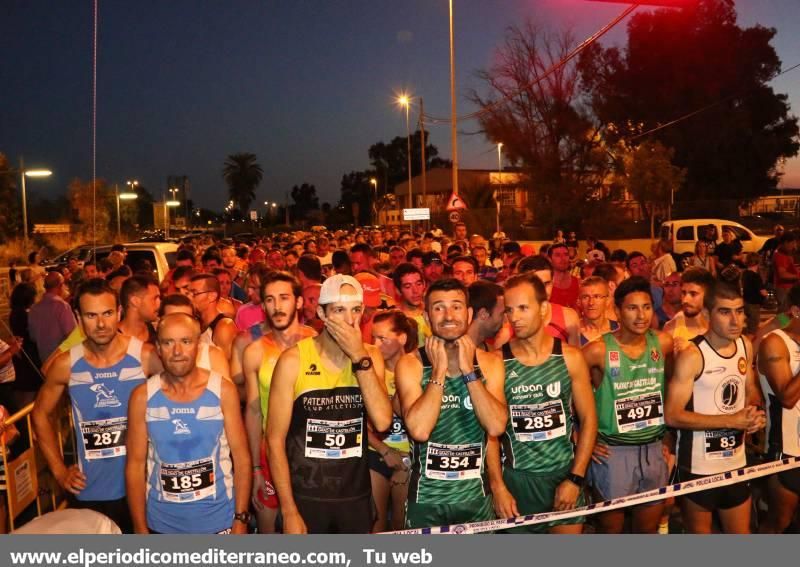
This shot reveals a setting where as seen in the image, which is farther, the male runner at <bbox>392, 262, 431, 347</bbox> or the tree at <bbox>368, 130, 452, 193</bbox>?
the tree at <bbox>368, 130, 452, 193</bbox>

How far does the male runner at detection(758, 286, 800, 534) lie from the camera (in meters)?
4.63

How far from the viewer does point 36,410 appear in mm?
4504

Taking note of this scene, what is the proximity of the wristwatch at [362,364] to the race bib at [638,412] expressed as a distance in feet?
5.93

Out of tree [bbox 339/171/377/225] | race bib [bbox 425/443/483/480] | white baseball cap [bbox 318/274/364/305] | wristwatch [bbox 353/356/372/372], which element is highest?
tree [bbox 339/171/377/225]

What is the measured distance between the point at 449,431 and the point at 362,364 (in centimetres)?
62

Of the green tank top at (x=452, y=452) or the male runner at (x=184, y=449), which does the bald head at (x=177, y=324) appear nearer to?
the male runner at (x=184, y=449)

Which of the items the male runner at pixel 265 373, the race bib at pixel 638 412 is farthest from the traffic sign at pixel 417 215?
the race bib at pixel 638 412

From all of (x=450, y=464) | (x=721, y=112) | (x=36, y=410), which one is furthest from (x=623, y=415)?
(x=721, y=112)

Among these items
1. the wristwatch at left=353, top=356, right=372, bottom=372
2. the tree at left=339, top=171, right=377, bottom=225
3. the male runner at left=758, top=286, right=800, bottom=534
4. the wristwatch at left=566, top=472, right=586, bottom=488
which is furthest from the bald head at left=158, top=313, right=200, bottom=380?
the tree at left=339, top=171, right=377, bottom=225

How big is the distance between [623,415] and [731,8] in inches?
1884

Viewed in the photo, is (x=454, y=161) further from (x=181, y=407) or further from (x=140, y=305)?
(x=181, y=407)

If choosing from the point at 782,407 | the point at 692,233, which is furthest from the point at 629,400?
the point at 692,233

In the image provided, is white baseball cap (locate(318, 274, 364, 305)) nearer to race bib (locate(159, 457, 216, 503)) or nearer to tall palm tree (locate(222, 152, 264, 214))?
race bib (locate(159, 457, 216, 503))

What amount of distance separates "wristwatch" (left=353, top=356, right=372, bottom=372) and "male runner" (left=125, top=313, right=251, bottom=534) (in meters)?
0.84
